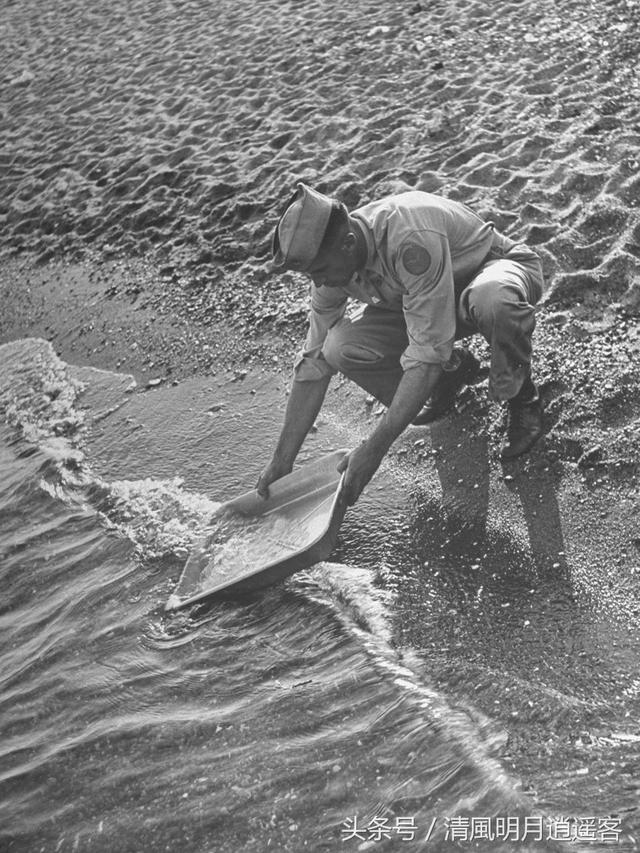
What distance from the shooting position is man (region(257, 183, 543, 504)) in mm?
3406

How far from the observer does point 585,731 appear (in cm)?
286

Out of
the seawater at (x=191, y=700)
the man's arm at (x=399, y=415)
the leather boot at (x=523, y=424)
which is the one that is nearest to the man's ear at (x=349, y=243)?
the man's arm at (x=399, y=415)

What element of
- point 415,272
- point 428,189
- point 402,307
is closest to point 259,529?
point 402,307

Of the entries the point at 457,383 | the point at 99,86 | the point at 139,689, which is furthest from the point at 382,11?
the point at 139,689

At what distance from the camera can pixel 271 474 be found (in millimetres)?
3945

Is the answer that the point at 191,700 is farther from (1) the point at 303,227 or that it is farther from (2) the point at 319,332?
(1) the point at 303,227

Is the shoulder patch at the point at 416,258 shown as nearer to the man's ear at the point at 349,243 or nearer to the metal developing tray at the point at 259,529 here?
the man's ear at the point at 349,243

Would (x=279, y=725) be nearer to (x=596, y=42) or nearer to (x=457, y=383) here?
(x=457, y=383)

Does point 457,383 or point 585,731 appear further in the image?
point 457,383

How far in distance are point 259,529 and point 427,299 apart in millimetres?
1285

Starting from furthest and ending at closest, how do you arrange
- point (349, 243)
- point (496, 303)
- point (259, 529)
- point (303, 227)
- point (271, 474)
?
point (259, 529), point (271, 474), point (496, 303), point (349, 243), point (303, 227)

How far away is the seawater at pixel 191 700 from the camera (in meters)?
2.95

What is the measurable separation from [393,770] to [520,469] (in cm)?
145

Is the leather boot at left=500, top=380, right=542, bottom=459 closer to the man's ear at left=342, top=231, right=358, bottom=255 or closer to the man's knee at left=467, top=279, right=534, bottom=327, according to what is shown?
the man's knee at left=467, top=279, right=534, bottom=327
